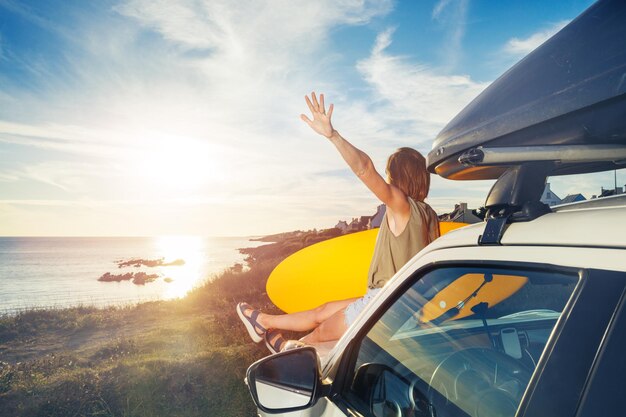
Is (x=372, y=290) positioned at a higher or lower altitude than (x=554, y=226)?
lower

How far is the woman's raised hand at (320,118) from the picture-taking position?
3350 millimetres

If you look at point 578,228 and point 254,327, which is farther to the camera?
point 254,327

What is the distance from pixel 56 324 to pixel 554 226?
36.2 ft

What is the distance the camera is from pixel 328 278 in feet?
23.5

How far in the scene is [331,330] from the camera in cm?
395

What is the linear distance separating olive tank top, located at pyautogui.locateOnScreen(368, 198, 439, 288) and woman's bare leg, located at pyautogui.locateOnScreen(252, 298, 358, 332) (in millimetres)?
893

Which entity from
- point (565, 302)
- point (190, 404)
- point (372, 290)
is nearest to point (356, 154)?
point (372, 290)

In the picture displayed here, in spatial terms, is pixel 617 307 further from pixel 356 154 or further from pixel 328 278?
pixel 328 278

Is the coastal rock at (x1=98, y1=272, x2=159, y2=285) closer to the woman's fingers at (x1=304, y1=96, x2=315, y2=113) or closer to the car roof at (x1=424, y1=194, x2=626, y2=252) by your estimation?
the woman's fingers at (x1=304, y1=96, x2=315, y2=113)

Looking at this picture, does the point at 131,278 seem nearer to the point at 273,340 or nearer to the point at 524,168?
the point at 273,340

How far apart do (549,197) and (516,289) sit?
1.02 feet

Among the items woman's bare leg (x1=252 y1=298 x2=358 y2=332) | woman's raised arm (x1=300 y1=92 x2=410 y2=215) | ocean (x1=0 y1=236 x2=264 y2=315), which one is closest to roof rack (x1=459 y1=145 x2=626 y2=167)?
woman's raised arm (x1=300 y1=92 x2=410 y2=215)

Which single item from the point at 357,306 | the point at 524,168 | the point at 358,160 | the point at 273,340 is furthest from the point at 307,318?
the point at 524,168

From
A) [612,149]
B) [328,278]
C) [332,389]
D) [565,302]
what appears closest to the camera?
[565,302]
